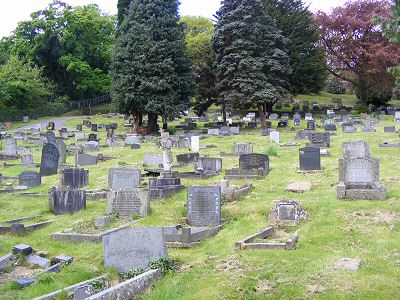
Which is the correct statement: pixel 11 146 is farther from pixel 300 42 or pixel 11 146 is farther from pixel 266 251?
pixel 300 42

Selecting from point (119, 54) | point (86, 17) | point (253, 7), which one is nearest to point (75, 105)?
point (86, 17)

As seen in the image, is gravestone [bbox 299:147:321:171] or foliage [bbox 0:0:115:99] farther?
foliage [bbox 0:0:115:99]

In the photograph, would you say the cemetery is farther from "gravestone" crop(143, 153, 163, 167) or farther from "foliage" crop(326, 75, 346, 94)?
"foliage" crop(326, 75, 346, 94)

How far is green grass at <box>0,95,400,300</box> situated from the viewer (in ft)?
26.9

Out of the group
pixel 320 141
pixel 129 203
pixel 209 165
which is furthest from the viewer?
pixel 320 141

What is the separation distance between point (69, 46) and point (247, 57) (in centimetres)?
3196

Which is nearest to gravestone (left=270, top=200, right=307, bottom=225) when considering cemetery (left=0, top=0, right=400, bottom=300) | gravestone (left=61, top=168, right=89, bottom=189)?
cemetery (left=0, top=0, right=400, bottom=300)

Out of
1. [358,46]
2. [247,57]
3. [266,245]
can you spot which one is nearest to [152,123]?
[247,57]

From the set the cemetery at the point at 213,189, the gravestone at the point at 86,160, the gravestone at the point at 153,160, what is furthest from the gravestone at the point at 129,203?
the gravestone at the point at 86,160

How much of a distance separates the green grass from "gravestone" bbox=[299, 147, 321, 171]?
3.50 feet

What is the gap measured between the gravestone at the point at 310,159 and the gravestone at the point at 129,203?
24.5 ft

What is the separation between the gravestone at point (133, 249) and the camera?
30.7ft

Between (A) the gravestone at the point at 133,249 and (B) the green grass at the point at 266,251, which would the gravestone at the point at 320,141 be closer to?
(B) the green grass at the point at 266,251

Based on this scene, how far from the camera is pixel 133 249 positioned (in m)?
9.41
